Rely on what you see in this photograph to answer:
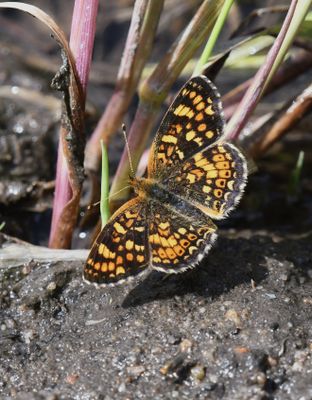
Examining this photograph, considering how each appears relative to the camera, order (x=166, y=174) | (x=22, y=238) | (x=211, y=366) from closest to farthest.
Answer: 1. (x=211, y=366)
2. (x=166, y=174)
3. (x=22, y=238)

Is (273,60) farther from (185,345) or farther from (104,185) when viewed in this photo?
(185,345)

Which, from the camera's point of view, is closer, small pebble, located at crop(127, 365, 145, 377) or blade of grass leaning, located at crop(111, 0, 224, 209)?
small pebble, located at crop(127, 365, 145, 377)

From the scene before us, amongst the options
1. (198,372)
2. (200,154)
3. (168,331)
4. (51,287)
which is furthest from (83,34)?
(198,372)

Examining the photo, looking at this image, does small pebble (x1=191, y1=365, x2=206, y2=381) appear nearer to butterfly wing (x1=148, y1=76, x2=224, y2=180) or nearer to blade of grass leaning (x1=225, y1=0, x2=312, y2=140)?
butterfly wing (x1=148, y1=76, x2=224, y2=180)

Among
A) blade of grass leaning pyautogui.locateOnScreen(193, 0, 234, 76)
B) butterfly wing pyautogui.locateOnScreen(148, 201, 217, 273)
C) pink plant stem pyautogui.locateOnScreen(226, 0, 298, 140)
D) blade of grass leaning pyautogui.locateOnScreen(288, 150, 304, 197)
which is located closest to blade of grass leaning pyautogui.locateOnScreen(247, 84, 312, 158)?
blade of grass leaning pyautogui.locateOnScreen(288, 150, 304, 197)

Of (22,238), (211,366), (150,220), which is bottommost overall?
(22,238)

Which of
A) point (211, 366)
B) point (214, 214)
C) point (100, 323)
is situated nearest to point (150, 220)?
point (214, 214)

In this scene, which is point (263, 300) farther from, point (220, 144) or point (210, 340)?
point (220, 144)
